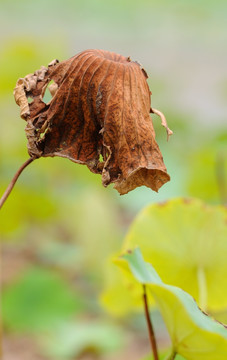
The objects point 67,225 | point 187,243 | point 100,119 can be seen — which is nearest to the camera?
point 100,119

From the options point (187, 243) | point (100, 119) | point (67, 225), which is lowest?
point (67, 225)

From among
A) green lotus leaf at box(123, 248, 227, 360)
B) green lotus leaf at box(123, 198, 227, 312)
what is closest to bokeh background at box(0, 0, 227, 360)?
green lotus leaf at box(123, 198, 227, 312)

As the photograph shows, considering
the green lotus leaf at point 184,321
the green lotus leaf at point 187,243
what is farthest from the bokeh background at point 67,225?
the green lotus leaf at point 184,321

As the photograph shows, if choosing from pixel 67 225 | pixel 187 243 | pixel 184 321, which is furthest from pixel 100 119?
pixel 67 225

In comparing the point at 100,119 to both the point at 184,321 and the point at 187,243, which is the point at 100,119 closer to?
the point at 184,321

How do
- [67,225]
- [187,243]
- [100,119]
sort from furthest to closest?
[67,225], [187,243], [100,119]

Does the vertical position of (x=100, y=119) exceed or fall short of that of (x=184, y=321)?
it exceeds it

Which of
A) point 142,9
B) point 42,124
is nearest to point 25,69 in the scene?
point 42,124
